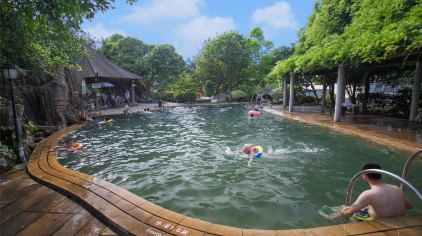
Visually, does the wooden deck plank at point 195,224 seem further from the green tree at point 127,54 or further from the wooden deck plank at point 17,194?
the green tree at point 127,54

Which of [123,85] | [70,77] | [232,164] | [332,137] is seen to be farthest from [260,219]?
[123,85]

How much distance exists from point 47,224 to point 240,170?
14.5ft

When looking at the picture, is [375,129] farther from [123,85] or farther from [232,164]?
[123,85]

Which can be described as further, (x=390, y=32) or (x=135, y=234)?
(x=390, y=32)

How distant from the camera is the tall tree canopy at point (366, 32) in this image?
7717 millimetres

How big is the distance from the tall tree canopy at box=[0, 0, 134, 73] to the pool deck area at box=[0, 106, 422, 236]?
373 cm

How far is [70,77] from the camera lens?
58.0 feet

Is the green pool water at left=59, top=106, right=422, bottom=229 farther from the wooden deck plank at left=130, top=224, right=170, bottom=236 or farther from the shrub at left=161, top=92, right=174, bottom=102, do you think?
the shrub at left=161, top=92, right=174, bottom=102

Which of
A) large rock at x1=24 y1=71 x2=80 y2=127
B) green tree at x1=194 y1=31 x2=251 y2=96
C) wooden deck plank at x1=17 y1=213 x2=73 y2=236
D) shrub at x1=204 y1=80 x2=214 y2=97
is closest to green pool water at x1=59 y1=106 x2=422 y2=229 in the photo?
wooden deck plank at x1=17 y1=213 x2=73 y2=236

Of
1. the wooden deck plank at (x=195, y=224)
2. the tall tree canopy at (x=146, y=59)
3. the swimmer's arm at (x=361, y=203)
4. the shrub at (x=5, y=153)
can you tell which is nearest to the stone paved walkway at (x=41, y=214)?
the wooden deck plank at (x=195, y=224)

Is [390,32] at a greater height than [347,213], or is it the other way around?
[390,32]

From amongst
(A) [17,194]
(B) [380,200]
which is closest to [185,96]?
(A) [17,194]

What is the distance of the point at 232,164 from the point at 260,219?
3.00m

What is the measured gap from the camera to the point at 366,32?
9.41 meters
